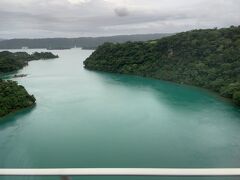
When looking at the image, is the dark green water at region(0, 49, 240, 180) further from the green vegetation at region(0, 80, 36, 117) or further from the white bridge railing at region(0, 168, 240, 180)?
the white bridge railing at region(0, 168, 240, 180)

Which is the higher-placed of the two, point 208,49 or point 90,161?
point 208,49

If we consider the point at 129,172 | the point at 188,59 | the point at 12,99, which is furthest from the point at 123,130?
the point at 188,59

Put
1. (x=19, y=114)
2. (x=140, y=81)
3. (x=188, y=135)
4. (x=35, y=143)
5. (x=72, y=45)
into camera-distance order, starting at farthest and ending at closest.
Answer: (x=72, y=45), (x=140, y=81), (x=19, y=114), (x=188, y=135), (x=35, y=143)

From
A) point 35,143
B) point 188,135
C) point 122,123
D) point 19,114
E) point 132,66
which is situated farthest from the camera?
point 132,66

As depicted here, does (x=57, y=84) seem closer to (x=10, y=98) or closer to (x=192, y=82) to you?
(x=10, y=98)

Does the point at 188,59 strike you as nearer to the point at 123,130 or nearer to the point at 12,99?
the point at 123,130

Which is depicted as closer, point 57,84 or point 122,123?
point 122,123

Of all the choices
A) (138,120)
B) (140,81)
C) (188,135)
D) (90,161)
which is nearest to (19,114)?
(138,120)
